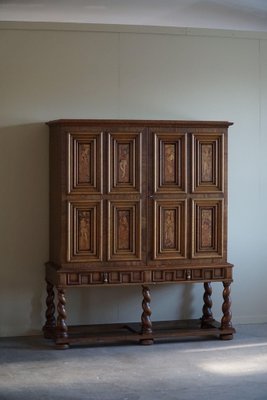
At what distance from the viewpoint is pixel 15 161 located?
25.0 ft

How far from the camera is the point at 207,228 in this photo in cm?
748

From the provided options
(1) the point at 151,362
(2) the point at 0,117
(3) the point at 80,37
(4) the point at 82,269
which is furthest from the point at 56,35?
(1) the point at 151,362

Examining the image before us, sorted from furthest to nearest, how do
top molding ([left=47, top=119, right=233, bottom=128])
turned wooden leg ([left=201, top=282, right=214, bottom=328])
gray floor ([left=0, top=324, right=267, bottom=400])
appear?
turned wooden leg ([left=201, top=282, right=214, bottom=328])
top molding ([left=47, top=119, right=233, bottom=128])
gray floor ([left=0, top=324, right=267, bottom=400])

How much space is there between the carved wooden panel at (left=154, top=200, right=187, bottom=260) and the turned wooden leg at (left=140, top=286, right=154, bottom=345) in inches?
12.2

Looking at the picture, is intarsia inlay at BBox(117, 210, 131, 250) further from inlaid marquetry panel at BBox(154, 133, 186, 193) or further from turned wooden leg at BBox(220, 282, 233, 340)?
turned wooden leg at BBox(220, 282, 233, 340)

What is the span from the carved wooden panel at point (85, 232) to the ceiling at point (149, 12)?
1726 millimetres

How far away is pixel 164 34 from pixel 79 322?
8.89 ft

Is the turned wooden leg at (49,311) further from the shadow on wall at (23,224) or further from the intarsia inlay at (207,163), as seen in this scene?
the intarsia inlay at (207,163)

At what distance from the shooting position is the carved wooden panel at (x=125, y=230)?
726 cm

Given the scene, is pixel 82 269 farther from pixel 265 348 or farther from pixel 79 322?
pixel 265 348

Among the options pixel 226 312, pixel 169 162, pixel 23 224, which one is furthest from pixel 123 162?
pixel 226 312

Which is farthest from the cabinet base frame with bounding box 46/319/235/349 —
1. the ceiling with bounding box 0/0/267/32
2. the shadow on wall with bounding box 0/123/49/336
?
the ceiling with bounding box 0/0/267/32

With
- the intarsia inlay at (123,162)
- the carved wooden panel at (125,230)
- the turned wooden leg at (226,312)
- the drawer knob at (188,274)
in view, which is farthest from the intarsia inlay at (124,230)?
the turned wooden leg at (226,312)

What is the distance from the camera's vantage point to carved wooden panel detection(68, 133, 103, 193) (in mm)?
7160
